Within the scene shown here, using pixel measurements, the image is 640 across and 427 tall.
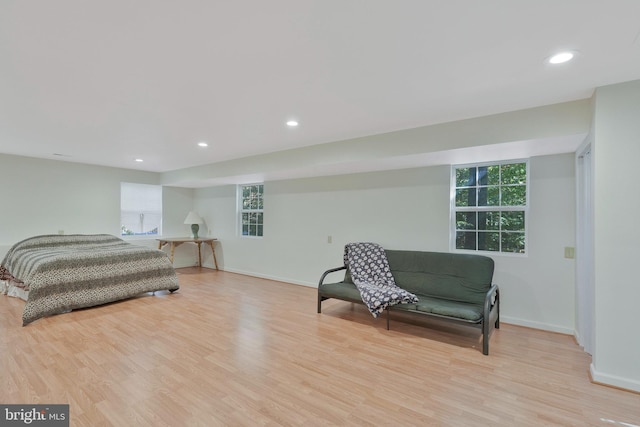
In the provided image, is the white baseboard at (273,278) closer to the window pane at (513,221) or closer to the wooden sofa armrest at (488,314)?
the wooden sofa armrest at (488,314)

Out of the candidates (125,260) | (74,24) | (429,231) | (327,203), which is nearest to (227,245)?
(125,260)

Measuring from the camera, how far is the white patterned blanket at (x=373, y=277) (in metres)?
3.27

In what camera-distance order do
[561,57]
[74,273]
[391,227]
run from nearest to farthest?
1. [561,57]
2. [74,273]
3. [391,227]

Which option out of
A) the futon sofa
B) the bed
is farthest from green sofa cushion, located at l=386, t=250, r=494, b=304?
the bed

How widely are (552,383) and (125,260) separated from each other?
5197 mm

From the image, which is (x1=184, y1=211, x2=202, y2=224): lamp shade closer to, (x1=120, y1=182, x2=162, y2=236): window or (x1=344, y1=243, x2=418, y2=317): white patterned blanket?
(x1=120, y1=182, x2=162, y2=236): window

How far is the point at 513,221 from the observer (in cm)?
356

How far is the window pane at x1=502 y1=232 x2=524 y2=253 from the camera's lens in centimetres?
351

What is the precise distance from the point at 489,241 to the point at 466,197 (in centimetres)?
63

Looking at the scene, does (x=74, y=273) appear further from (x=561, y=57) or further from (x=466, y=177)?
(x=561, y=57)

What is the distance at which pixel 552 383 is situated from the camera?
7.36ft

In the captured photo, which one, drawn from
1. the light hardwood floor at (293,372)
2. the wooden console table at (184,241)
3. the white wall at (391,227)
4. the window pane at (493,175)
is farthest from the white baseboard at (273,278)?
the window pane at (493,175)

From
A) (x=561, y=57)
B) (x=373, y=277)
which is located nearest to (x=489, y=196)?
(x=373, y=277)

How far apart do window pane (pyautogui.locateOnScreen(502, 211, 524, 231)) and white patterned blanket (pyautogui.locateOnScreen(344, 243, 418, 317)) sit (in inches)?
57.9
